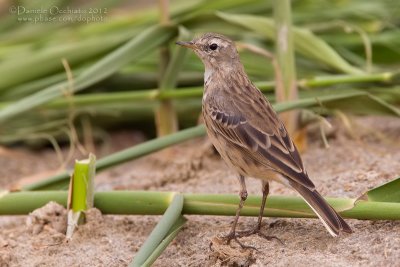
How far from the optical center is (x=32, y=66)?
5.55 m

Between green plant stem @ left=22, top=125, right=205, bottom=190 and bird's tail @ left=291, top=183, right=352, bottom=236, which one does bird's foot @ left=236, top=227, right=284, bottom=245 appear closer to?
bird's tail @ left=291, top=183, right=352, bottom=236

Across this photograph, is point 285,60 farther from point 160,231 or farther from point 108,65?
point 160,231

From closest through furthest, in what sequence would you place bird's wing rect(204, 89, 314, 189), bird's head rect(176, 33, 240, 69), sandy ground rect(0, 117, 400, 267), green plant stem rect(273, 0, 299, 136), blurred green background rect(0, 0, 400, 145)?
sandy ground rect(0, 117, 400, 267)
bird's wing rect(204, 89, 314, 189)
bird's head rect(176, 33, 240, 69)
green plant stem rect(273, 0, 299, 136)
blurred green background rect(0, 0, 400, 145)

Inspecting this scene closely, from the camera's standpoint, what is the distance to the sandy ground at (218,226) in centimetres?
349

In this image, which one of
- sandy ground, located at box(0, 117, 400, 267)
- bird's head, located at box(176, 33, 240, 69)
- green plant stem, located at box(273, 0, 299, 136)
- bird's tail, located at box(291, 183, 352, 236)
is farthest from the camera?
green plant stem, located at box(273, 0, 299, 136)

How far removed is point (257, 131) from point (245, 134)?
0.05 meters

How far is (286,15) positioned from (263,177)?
1.36 meters

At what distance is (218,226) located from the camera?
13.2 feet

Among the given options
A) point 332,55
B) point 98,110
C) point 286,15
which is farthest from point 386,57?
point 98,110

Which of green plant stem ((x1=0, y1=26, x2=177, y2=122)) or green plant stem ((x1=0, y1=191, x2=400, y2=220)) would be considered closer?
green plant stem ((x1=0, y1=191, x2=400, y2=220))

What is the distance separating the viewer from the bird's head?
168 inches

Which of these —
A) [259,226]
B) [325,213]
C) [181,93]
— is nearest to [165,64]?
[181,93]

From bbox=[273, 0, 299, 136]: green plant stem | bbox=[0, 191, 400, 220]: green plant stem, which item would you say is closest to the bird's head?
bbox=[273, 0, 299, 136]: green plant stem

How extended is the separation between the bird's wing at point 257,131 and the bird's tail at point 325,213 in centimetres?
5
